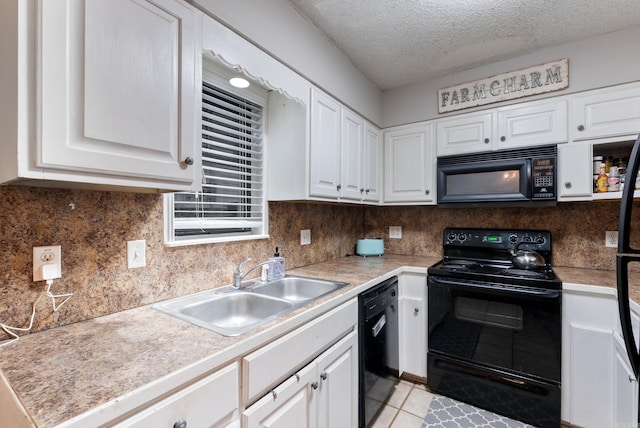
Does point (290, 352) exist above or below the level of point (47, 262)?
below

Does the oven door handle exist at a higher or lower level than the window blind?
lower

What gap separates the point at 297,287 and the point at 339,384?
584 millimetres

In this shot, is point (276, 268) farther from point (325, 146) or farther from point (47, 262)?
point (47, 262)

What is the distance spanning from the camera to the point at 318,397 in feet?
Answer: 4.30

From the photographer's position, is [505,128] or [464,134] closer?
[505,128]

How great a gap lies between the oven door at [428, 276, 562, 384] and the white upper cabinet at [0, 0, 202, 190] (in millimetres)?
1797

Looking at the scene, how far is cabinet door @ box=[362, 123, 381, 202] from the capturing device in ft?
8.16

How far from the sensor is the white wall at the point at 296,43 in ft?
4.42

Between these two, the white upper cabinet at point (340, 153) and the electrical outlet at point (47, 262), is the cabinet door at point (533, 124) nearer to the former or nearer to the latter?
the white upper cabinet at point (340, 153)

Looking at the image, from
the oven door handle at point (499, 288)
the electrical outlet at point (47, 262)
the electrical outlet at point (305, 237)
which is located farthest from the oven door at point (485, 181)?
the electrical outlet at point (47, 262)

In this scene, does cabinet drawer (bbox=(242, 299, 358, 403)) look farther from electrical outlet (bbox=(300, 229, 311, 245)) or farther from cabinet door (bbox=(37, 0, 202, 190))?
electrical outlet (bbox=(300, 229, 311, 245))

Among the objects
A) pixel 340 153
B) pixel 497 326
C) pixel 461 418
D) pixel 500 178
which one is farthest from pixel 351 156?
pixel 461 418

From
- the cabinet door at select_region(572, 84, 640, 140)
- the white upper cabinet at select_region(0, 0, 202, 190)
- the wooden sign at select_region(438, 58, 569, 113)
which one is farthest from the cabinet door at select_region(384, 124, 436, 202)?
the white upper cabinet at select_region(0, 0, 202, 190)

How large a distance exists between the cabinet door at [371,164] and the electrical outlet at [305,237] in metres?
0.55
